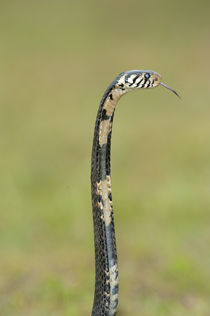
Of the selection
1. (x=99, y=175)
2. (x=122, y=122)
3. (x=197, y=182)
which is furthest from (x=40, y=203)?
(x=99, y=175)

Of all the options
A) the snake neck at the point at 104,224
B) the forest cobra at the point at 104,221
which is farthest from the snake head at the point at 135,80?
the snake neck at the point at 104,224

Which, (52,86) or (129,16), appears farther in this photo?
(129,16)

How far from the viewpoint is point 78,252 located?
5.89m

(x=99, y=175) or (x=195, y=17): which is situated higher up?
(x=195, y=17)

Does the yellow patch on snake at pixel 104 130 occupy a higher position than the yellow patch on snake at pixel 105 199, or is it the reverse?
the yellow patch on snake at pixel 104 130

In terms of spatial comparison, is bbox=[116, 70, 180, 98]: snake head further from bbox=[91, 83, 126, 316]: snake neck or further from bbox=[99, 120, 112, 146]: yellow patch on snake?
bbox=[91, 83, 126, 316]: snake neck

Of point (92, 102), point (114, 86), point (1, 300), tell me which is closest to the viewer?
point (114, 86)

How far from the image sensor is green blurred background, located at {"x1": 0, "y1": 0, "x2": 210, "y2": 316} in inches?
197

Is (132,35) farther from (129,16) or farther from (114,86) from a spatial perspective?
(114,86)

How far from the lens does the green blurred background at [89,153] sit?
500 centimetres

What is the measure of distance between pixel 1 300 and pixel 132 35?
12.3 meters

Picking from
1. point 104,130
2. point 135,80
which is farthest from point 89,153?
point 135,80

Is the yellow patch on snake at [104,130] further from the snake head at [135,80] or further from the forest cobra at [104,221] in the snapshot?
the snake head at [135,80]

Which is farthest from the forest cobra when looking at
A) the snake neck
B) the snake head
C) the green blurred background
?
the green blurred background
